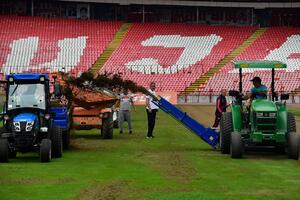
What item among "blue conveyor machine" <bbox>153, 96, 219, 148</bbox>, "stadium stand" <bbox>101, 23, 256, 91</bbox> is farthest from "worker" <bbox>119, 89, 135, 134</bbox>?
"stadium stand" <bbox>101, 23, 256, 91</bbox>

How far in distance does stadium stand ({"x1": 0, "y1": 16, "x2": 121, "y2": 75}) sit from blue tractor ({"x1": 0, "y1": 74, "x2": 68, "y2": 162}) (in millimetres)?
43263

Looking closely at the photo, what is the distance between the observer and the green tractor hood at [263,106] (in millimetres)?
18375

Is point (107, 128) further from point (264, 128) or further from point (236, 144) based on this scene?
point (264, 128)

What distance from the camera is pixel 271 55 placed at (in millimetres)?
70188

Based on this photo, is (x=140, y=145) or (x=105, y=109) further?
(x=105, y=109)

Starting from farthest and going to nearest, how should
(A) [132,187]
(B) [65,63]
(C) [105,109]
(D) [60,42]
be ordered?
(D) [60,42] → (B) [65,63] → (C) [105,109] → (A) [132,187]

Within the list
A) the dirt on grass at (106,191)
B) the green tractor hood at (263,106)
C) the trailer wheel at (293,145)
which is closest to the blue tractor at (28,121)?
the dirt on grass at (106,191)

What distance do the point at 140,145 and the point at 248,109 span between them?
16.8 feet

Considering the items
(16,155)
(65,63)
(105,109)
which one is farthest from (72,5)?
(16,155)

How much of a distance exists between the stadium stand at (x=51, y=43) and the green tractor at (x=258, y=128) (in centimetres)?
4348

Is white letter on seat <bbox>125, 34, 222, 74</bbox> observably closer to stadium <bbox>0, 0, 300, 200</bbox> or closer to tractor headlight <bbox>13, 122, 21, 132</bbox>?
stadium <bbox>0, 0, 300, 200</bbox>

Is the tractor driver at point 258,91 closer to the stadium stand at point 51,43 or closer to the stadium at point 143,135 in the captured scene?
the stadium at point 143,135

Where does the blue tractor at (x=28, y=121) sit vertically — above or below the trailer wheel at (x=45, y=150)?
above

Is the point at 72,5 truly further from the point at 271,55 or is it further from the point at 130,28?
the point at 271,55
